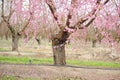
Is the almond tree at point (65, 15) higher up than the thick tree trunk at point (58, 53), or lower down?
higher up

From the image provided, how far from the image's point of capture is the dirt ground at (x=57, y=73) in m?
13.0

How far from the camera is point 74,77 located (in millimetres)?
13008

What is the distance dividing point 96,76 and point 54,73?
6.94 feet

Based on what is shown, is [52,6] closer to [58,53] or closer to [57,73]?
[58,53]

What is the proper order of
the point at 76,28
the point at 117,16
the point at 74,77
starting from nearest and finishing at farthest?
the point at 74,77 < the point at 76,28 < the point at 117,16

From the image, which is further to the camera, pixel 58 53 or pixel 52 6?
pixel 58 53

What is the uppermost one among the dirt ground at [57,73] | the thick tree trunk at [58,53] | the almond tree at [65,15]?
the almond tree at [65,15]

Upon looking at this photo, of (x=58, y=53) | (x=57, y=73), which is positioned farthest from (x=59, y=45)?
(x=57, y=73)

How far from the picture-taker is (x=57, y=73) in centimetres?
1385

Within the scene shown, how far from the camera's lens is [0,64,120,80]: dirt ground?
12953mm

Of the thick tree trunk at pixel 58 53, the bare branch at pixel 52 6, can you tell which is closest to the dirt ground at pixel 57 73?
the thick tree trunk at pixel 58 53

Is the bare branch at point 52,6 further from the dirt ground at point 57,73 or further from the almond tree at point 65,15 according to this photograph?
the dirt ground at point 57,73

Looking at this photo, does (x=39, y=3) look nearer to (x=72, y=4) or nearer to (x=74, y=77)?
(x=72, y=4)

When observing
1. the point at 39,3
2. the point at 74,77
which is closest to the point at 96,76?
the point at 74,77
